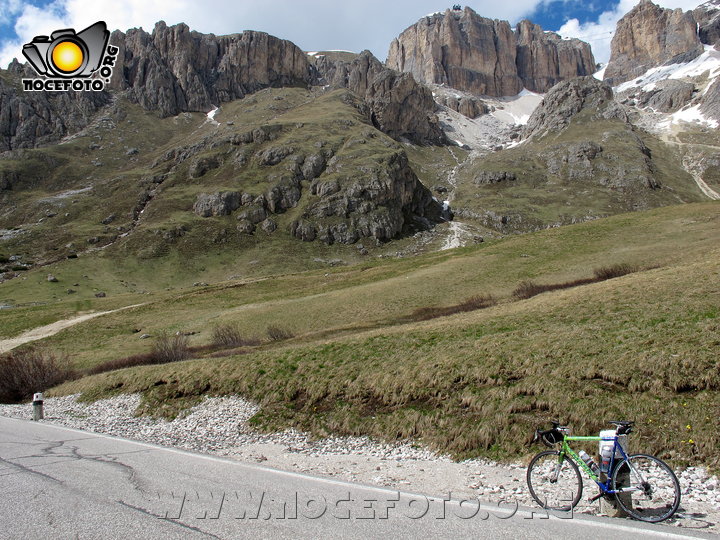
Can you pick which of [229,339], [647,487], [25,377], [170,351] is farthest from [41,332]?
[647,487]

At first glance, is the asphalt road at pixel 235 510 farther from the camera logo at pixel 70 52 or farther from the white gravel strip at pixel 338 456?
the camera logo at pixel 70 52

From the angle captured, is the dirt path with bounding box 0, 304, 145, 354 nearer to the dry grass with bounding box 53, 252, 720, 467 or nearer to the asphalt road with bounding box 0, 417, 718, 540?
the dry grass with bounding box 53, 252, 720, 467

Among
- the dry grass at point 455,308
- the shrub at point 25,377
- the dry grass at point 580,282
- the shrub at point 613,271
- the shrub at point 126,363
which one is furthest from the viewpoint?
the shrub at point 613,271

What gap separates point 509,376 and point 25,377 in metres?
42.9

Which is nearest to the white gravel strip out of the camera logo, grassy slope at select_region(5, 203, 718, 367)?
grassy slope at select_region(5, 203, 718, 367)

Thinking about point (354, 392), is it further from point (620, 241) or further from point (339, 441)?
point (620, 241)

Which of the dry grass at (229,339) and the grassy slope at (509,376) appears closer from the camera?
the grassy slope at (509,376)

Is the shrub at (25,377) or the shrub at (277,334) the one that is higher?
the shrub at (277,334)

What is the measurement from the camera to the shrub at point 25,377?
38594 mm

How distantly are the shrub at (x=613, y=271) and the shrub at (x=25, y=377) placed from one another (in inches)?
2162

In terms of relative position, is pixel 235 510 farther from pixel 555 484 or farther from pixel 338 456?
pixel 555 484

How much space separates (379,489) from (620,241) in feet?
201

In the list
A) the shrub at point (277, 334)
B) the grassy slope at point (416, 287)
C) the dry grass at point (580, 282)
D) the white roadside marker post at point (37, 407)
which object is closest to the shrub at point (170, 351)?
the grassy slope at point (416, 287)

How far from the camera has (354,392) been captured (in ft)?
72.1
